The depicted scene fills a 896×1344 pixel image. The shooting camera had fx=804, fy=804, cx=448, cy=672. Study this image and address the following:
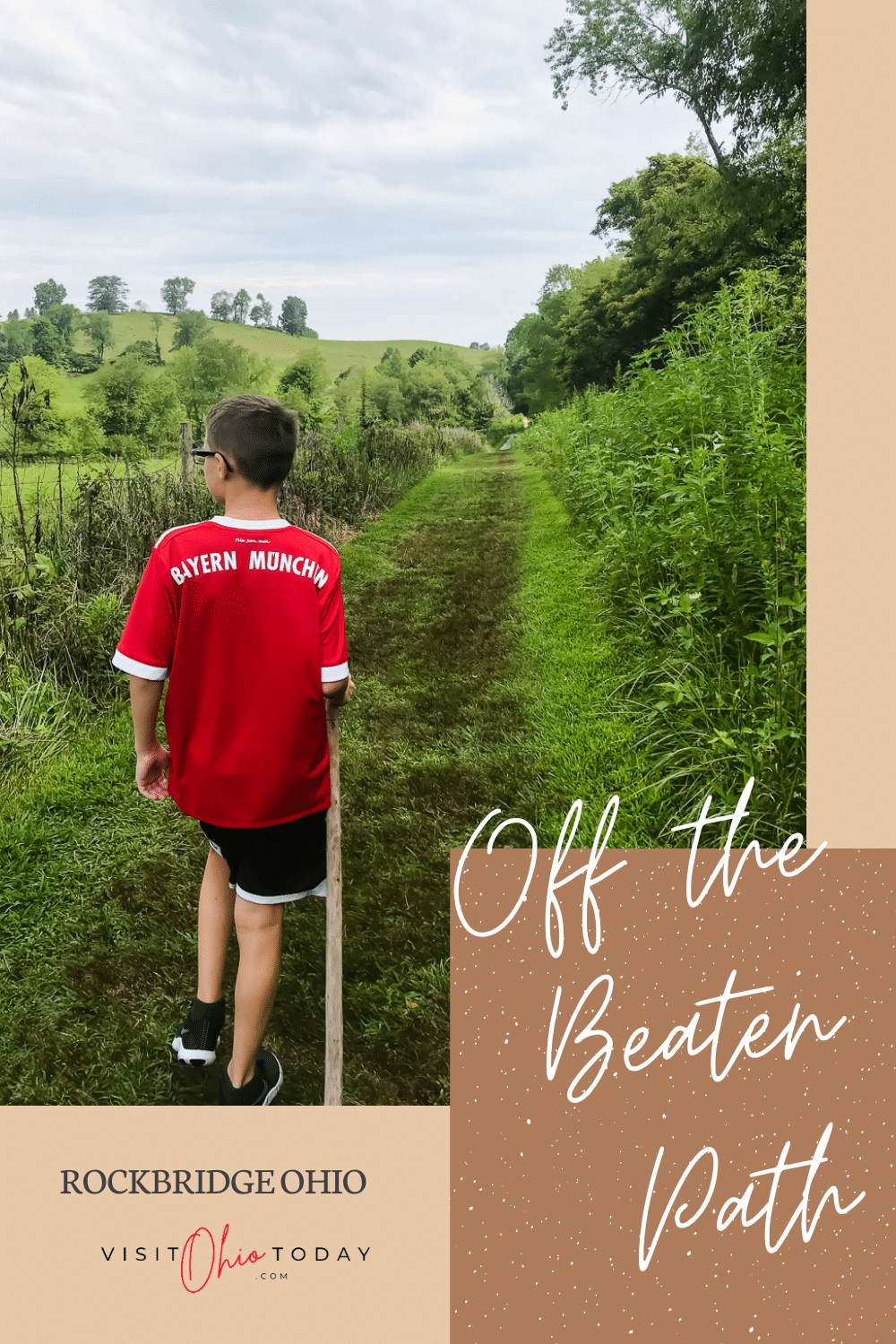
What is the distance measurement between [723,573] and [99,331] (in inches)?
935

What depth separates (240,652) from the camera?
1815mm

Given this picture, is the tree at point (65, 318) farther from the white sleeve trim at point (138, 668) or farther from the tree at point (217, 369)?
the white sleeve trim at point (138, 668)

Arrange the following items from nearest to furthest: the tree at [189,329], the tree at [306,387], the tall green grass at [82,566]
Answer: the tall green grass at [82,566]
the tree at [306,387]
the tree at [189,329]

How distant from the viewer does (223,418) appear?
1835 millimetres

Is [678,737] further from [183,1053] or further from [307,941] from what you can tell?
[183,1053]

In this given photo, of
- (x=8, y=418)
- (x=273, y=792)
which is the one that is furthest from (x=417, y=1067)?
(x=8, y=418)

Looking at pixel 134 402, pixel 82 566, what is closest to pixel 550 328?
pixel 134 402

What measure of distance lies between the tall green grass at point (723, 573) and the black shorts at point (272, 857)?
1508 mm

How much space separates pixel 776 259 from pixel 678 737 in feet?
30.7

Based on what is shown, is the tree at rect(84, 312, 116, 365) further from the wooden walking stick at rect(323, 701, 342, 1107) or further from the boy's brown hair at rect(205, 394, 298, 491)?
the wooden walking stick at rect(323, 701, 342, 1107)

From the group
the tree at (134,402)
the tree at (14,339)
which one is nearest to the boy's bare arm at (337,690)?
the tree at (134,402)

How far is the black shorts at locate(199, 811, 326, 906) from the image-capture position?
6.53 ft

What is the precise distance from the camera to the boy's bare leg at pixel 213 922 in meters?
2.22

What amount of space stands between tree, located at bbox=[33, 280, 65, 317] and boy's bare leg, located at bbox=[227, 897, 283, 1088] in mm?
20853
